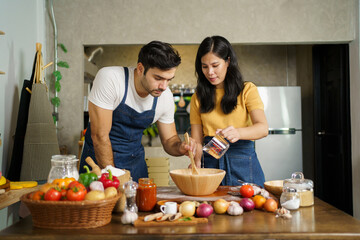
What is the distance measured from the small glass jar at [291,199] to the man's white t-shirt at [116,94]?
108 cm

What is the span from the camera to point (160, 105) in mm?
2320

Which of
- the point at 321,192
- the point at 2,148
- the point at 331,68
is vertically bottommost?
the point at 321,192

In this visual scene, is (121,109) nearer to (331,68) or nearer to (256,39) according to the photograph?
(256,39)

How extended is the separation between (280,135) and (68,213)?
4.28 metres

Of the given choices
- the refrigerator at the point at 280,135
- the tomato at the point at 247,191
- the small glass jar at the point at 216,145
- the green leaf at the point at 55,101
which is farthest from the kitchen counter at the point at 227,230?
the refrigerator at the point at 280,135

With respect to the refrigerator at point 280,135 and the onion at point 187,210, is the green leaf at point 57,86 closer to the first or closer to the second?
the refrigerator at point 280,135

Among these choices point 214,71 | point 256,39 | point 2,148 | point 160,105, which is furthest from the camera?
point 256,39

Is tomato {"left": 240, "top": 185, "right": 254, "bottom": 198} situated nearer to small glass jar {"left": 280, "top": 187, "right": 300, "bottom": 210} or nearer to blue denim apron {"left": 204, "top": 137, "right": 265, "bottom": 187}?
small glass jar {"left": 280, "top": 187, "right": 300, "bottom": 210}

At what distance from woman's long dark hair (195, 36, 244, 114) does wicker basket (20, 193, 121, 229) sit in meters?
1.11

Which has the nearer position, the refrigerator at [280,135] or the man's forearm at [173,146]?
the man's forearm at [173,146]

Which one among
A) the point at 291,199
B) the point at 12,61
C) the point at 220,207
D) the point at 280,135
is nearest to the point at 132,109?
the point at 220,207

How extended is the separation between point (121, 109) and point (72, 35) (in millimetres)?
2092

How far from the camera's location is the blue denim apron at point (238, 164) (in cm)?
215

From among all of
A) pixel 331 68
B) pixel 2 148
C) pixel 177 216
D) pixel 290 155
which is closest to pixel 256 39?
pixel 331 68
